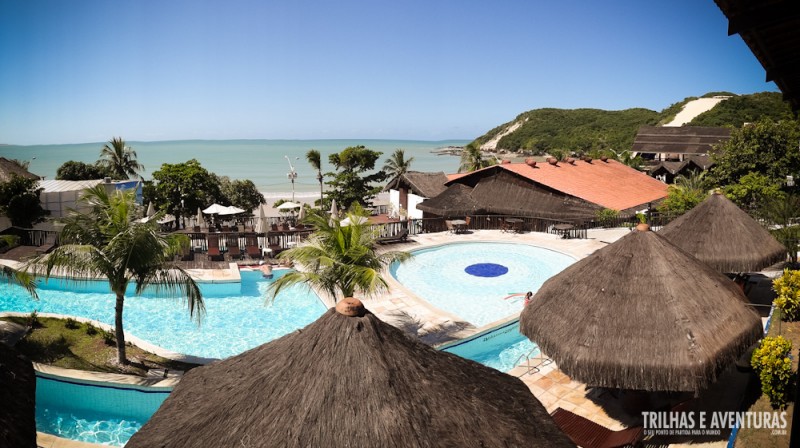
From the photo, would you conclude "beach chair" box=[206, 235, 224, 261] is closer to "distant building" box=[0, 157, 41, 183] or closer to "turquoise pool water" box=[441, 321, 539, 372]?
"turquoise pool water" box=[441, 321, 539, 372]

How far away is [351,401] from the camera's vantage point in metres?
4.18

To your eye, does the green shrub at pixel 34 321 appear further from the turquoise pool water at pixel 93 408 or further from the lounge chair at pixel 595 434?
the lounge chair at pixel 595 434

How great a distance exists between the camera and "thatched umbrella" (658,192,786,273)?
11.3 metres

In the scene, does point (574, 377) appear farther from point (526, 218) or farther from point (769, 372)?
point (526, 218)

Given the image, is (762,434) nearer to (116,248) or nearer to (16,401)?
(16,401)

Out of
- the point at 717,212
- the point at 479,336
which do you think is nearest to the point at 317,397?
the point at 479,336

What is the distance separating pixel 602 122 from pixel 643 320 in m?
108

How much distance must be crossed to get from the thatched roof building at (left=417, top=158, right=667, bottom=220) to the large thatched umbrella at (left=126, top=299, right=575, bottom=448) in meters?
19.2

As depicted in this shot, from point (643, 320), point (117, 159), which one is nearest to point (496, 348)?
point (643, 320)

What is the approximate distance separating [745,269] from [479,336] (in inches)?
257

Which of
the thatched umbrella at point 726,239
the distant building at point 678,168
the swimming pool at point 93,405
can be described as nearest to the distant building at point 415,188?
the thatched umbrella at point 726,239

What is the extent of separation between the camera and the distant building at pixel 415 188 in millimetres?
28953

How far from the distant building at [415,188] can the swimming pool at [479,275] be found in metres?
8.14

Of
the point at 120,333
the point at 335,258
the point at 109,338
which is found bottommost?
the point at 109,338
